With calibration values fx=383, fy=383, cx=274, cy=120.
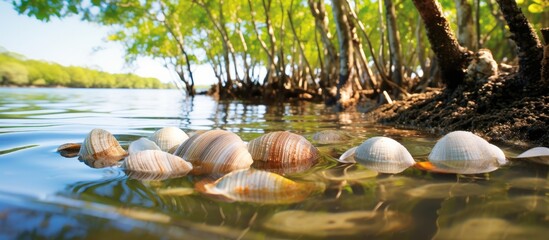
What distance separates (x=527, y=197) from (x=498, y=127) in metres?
2.11

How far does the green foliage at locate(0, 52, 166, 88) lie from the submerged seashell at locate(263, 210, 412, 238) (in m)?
83.8

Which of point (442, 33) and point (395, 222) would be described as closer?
Result: point (395, 222)

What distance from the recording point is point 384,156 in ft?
6.77

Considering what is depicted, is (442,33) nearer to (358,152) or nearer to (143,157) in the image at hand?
(358,152)

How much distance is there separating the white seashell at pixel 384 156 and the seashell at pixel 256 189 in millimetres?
701

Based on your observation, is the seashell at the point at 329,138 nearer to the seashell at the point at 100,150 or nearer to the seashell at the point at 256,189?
the seashell at the point at 100,150

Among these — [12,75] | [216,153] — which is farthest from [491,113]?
[12,75]

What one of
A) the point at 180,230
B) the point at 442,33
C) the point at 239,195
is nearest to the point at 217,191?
the point at 239,195

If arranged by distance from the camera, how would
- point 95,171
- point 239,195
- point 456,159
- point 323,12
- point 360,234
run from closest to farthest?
point 360,234
point 239,195
point 95,171
point 456,159
point 323,12

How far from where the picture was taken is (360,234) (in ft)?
3.31

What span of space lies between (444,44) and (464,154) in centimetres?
235

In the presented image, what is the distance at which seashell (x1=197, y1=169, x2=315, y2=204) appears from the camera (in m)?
1.32

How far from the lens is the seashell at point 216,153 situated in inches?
73.1

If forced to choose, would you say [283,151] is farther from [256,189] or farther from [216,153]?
[256,189]
